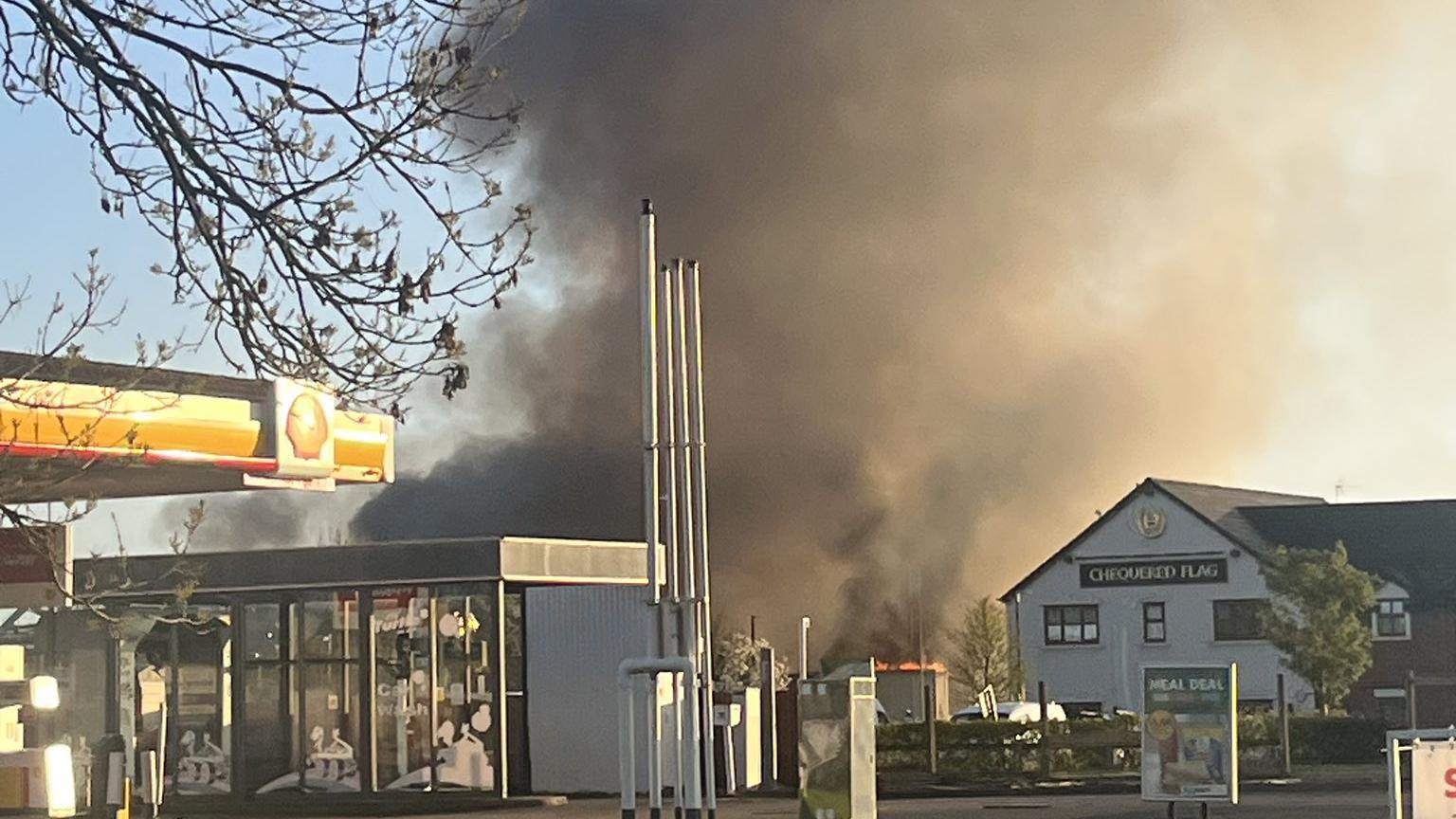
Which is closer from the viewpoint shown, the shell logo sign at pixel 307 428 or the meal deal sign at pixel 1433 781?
the meal deal sign at pixel 1433 781

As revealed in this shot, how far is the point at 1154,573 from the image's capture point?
66.5 metres

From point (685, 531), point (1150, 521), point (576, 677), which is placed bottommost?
point (576, 677)

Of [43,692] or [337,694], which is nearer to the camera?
[43,692]

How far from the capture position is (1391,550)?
212 ft

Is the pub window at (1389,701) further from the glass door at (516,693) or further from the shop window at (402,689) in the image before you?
the shop window at (402,689)

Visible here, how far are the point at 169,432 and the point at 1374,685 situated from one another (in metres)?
47.1

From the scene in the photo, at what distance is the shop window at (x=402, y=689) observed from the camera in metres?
29.7

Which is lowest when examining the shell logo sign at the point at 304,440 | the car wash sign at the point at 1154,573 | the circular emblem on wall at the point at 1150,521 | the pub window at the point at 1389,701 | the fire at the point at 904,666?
the pub window at the point at 1389,701

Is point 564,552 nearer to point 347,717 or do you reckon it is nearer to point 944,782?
point 347,717

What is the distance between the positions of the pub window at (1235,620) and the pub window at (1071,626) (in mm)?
3795

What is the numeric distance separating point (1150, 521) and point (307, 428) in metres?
49.7

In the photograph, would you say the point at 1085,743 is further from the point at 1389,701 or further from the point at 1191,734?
the point at 1389,701

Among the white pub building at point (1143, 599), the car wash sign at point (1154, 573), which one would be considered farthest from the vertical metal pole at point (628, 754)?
the car wash sign at point (1154, 573)

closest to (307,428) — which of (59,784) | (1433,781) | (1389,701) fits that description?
(59,784)
